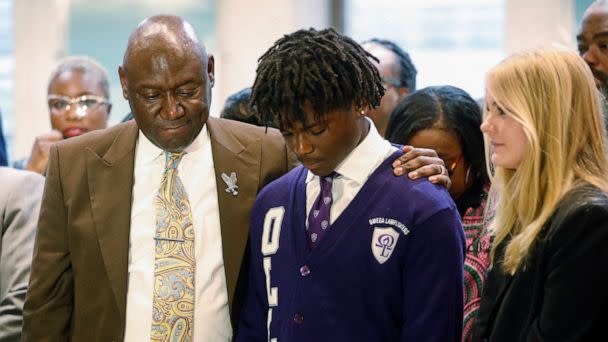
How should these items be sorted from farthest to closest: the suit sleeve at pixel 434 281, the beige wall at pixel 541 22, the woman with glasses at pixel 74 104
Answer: the beige wall at pixel 541 22, the woman with glasses at pixel 74 104, the suit sleeve at pixel 434 281

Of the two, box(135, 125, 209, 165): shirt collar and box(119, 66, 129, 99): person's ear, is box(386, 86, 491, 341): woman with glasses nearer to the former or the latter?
box(135, 125, 209, 165): shirt collar

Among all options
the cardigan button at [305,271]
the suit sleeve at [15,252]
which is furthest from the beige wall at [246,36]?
the cardigan button at [305,271]

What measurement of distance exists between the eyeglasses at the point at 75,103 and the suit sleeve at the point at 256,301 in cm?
180

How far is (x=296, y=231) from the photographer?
2275 mm

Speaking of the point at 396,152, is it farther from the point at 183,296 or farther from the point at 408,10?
the point at 408,10

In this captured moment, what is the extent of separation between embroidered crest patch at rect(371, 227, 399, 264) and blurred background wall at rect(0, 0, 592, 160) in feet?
10.4

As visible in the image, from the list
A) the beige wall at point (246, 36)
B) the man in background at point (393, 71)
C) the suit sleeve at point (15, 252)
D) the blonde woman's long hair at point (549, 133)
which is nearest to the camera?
the blonde woman's long hair at point (549, 133)

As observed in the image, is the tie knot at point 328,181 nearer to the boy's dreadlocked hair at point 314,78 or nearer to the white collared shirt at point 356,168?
the white collared shirt at point 356,168

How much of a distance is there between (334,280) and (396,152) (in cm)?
35

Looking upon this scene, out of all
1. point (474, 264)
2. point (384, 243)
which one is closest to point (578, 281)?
point (384, 243)

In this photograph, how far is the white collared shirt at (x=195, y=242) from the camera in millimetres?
2459

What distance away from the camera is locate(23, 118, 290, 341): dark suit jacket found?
2.47 metres

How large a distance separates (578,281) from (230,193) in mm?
1018


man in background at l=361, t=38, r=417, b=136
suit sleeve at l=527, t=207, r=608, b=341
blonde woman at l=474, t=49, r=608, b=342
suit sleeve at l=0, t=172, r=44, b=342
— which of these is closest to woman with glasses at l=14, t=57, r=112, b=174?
suit sleeve at l=0, t=172, r=44, b=342
